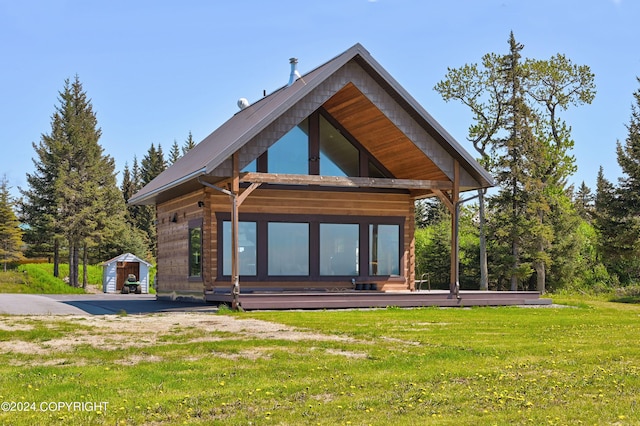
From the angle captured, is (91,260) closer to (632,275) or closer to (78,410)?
(632,275)

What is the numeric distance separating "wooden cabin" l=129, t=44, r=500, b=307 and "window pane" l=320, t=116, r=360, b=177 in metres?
0.03

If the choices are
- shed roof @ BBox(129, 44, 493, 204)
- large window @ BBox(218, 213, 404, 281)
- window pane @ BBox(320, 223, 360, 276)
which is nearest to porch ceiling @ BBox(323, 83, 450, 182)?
shed roof @ BBox(129, 44, 493, 204)

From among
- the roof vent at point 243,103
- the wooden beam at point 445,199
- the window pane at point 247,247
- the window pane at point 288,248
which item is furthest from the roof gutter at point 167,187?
the wooden beam at point 445,199

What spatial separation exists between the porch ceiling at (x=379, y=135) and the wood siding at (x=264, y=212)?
119 centimetres

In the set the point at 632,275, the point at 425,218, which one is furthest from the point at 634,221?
the point at 425,218

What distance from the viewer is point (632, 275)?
3509cm

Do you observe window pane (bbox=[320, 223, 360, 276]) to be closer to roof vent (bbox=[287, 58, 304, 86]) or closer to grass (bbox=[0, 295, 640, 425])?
roof vent (bbox=[287, 58, 304, 86])

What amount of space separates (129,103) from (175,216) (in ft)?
28.0

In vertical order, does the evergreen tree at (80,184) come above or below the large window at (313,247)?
above

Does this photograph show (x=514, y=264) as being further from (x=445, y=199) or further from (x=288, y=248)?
(x=288, y=248)

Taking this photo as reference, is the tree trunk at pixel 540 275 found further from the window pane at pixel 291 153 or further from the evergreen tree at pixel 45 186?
the evergreen tree at pixel 45 186

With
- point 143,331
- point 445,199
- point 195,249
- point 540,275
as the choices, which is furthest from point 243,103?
point 540,275

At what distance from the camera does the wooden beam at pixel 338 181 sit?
1797 cm

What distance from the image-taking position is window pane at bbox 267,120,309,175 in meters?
20.5
